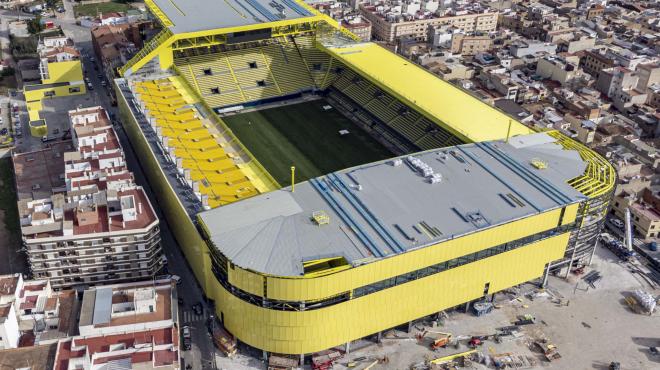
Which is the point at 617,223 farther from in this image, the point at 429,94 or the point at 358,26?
the point at 358,26

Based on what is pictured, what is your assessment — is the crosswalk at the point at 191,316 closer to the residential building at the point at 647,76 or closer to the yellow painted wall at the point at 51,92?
the yellow painted wall at the point at 51,92

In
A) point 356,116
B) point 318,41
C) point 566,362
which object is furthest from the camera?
point 318,41

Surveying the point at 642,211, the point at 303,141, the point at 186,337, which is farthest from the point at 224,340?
the point at 642,211

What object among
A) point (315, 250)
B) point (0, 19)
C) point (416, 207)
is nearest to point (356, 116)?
point (416, 207)

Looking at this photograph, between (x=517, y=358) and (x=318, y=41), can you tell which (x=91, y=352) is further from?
(x=318, y=41)

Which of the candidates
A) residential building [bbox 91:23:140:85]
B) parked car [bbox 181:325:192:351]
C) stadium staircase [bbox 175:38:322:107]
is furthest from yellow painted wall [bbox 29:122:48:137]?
parked car [bbox 181:325:192:351]

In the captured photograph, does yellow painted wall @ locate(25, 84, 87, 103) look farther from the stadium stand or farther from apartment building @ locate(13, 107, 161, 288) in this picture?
apartment building @ locate(13, 107, 161, 288)
